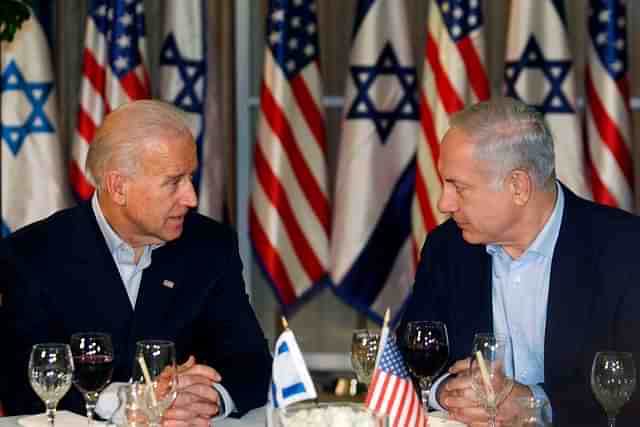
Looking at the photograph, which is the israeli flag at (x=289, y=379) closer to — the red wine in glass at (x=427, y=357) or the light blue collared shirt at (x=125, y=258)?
the red wine in glass at (x=427, y=357)

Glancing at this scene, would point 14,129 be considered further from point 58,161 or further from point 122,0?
point 122,0

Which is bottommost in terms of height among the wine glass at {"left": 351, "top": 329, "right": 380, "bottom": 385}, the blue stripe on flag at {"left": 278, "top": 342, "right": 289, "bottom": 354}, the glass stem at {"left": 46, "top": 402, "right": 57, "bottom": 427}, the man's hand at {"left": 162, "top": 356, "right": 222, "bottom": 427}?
the man's hand at {"left": 162, "top": 356, "right": 222, "bottom": 427}

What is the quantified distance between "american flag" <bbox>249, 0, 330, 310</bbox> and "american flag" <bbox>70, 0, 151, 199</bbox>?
0.64 m

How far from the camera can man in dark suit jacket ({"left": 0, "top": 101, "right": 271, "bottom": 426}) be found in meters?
3.16

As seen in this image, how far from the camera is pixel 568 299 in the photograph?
9.87 feet

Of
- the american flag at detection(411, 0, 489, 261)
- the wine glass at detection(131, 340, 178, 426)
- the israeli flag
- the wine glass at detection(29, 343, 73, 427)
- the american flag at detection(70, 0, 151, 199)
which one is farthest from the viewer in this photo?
the american flag at detection(70, 0, 151, 199)

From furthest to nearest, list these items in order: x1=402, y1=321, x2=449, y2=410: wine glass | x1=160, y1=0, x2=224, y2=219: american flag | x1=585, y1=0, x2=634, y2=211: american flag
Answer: x1=160, y1=0, x2=224, y2=219: american flag < x1=585, y1=0, x2=634, y2=211: american flag < x1=402, y1=321, x2=449, y2=410: wine glass

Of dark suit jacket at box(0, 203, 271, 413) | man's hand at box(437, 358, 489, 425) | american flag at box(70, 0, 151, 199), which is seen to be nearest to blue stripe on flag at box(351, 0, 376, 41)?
american flag at box(70, 0, 151, 199)

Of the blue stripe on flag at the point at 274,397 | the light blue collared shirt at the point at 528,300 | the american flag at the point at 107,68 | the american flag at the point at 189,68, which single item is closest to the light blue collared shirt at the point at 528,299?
the light blue collared shirt at the point at 528,300

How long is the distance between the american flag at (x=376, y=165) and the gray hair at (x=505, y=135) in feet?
8.40

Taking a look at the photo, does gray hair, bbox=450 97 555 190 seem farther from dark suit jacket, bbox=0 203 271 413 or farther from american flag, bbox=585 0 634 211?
american flag, bbox=585 0 634 211

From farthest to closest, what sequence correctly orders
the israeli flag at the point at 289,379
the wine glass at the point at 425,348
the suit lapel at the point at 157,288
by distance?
the suit lapel at the point at 157,288, the wine glass at the point at 425,348, the israeli flag at the point at 289,379

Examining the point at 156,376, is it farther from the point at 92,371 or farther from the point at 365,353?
the point at 365,353

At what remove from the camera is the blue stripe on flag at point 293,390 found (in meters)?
2.13
